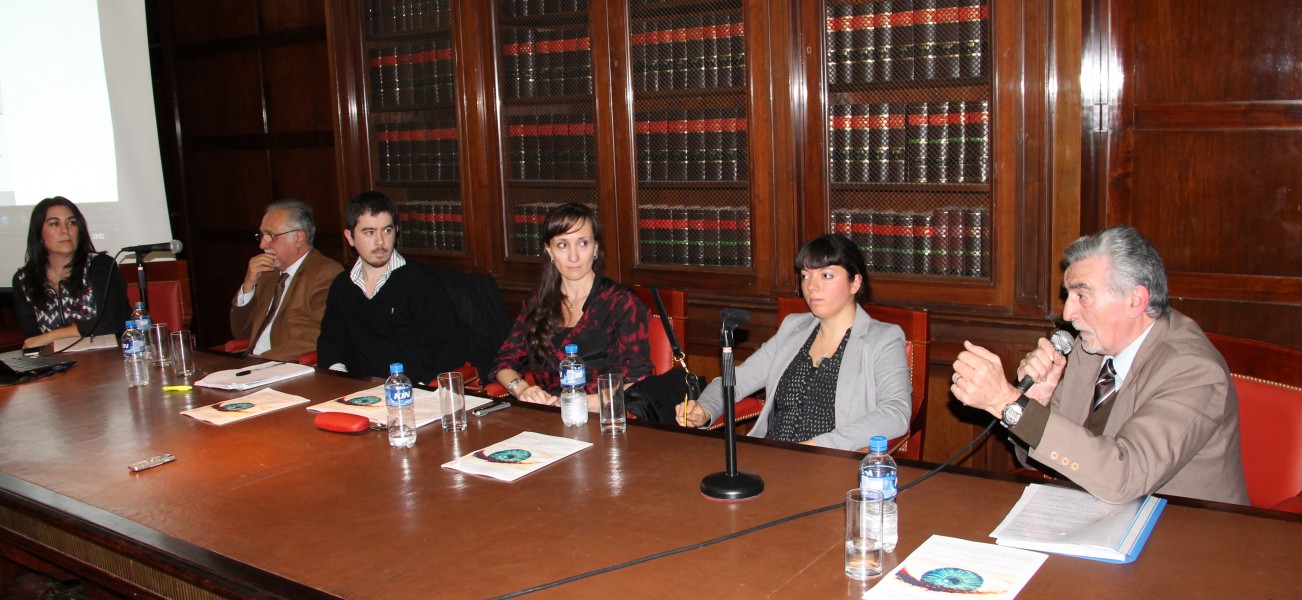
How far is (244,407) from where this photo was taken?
2.80m

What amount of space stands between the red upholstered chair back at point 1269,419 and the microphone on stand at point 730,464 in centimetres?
106

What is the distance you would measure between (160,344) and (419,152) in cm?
185

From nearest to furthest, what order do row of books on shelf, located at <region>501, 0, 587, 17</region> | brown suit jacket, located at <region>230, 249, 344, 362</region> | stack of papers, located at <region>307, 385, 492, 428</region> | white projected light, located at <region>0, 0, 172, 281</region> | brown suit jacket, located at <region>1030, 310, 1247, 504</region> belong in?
1. brown suit jacket, located at <region>1030, 310, 1247, 504</region>
2. stack of papers, located at <region>307, 385, 492, 428</region>
3. brown suit jacket, located at <region>230, 249, 344, 362</region>
4. row of books on shelf, located at <region>501, 0, 587, 17</region>
5. white projected light, located at <region>0, 0, 172, 281</region>

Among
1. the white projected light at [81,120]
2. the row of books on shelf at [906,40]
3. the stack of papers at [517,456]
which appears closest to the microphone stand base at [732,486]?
the stack of papers at [517,456]

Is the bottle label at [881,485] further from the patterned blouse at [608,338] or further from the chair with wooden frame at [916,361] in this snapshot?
the patterned blouse at [608,338]

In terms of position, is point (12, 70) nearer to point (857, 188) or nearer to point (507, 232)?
point (507, 232)

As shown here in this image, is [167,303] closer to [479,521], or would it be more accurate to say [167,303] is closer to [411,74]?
[411,74]

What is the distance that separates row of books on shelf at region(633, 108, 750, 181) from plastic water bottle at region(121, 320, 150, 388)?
196cm

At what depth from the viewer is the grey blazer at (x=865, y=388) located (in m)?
2.67

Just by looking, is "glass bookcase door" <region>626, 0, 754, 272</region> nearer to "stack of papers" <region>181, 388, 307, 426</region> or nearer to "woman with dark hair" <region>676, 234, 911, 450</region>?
"woman with dark hair" <region>676, 234, 911, 450</region>

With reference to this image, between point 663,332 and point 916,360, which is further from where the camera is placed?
point 663,332

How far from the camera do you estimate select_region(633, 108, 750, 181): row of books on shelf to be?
3.95 meters

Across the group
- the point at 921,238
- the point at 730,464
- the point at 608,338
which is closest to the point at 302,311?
the point at 608,338

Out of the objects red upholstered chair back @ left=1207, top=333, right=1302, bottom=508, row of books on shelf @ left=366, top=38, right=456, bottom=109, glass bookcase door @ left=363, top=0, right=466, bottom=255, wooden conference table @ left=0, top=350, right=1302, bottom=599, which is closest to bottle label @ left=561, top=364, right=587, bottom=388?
wooden conference table @ left=0, top=350, right=1302, bottom=599
